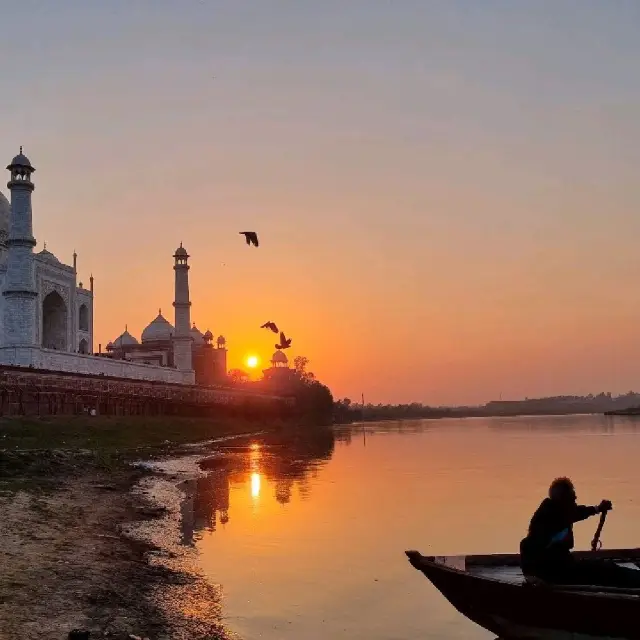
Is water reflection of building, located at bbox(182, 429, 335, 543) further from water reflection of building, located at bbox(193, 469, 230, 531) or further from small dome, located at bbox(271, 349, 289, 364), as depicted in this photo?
small dome, located at bbox(271, 349, 289, 364)

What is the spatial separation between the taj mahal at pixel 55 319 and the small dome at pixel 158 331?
134 mm

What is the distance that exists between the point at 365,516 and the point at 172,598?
10.7 m

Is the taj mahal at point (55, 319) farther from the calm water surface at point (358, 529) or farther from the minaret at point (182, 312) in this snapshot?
the calm water surface at point (358, 529)

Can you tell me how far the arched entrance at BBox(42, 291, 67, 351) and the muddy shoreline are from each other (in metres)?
46.9

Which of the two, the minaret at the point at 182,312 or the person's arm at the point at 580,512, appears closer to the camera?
the person's arm at the point at 580,512

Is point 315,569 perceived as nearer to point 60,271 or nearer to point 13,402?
point 13,402

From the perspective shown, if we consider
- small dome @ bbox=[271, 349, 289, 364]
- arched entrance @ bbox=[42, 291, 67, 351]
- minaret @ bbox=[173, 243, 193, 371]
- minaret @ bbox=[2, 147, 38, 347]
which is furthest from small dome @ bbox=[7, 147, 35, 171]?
small dome @ bbox=[271, 349, 289, 364]

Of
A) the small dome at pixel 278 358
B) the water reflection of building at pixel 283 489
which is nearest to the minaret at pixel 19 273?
the water reflection of building at pixel 283 489

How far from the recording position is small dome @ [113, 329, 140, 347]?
327 feet

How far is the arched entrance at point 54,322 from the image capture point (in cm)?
6612

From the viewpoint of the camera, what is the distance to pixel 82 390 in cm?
4997

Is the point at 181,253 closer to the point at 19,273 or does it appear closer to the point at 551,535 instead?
the point at 19,273

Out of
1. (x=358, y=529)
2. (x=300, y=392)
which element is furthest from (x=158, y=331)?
(x=358, y=529)

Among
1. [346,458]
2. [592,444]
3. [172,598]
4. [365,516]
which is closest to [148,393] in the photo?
[346,458]
